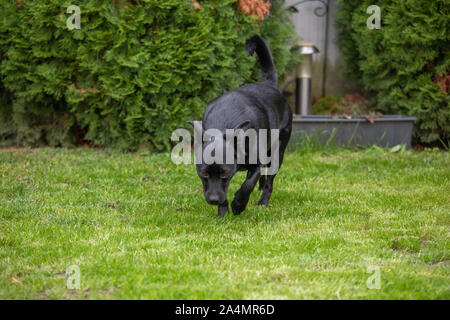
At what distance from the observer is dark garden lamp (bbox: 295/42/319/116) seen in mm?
8547

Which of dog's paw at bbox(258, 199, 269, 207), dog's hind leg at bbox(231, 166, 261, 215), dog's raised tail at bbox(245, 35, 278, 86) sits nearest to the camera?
dog's hind leg at bbox(231, 166, 261, 215)

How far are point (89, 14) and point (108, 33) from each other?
387mm

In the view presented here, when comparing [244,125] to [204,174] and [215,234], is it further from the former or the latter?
[215,234]

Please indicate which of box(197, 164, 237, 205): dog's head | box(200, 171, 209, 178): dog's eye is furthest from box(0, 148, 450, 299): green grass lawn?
box(200, 171, 209, 178): dog's eye

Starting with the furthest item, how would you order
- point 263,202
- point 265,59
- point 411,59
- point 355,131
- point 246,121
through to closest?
point 411,59
point 355,131
point 265,59
point 263,202
point 246,121

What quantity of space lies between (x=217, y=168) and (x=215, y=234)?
48 centimetres

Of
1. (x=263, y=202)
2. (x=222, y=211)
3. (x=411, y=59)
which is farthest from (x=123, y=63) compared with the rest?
(x=411, y=59)

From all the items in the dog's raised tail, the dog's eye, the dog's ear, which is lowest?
the dog's eye

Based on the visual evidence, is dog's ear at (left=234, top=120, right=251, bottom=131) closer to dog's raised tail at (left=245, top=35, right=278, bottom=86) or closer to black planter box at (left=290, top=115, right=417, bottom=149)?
dog's raised tail at (left=245, top=35, right=278, bottom=86)

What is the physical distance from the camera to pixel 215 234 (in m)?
3.70


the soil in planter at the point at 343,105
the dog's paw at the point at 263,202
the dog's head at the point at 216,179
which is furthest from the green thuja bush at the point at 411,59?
the dog's head at the point at 216,179
